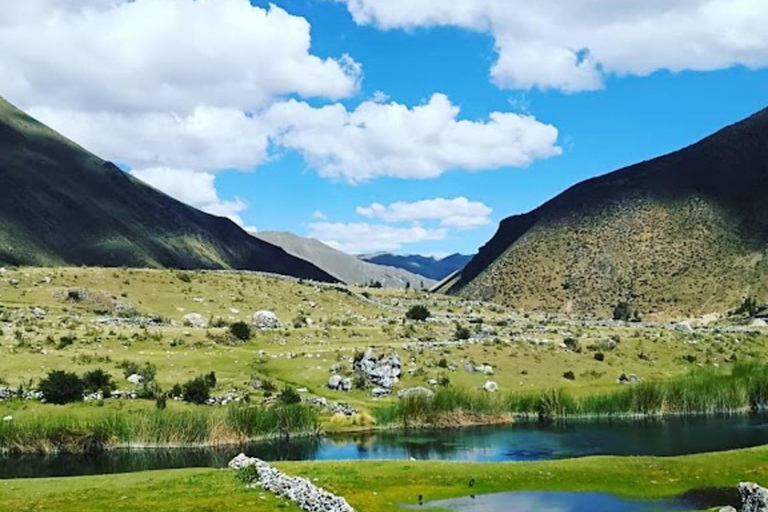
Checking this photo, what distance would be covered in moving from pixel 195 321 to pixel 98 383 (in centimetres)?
3626

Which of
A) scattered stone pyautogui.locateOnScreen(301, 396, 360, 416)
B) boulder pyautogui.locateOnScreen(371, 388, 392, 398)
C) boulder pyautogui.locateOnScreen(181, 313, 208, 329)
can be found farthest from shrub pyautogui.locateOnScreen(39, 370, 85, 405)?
boulder pyautogui.locateOnScreen(181, 313, 208, 329)

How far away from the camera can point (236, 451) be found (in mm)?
57875

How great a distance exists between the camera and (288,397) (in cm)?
6906

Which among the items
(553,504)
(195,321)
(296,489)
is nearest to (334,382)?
(195,321)

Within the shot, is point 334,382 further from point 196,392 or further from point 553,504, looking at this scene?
point 553,504

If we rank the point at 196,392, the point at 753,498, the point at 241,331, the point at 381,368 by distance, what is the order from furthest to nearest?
the point at 241,331
the point at 381,368
the point at 196,392
the point at 753,498

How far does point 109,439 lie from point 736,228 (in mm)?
175209

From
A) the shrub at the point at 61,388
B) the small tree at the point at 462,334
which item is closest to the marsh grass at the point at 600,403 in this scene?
the small tree at the point at 462,334

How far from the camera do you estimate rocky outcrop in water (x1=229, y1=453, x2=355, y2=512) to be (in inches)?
1297

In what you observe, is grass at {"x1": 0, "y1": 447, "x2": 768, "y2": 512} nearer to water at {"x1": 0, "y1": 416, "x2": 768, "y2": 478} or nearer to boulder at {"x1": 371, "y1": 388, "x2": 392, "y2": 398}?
water at {"x1": 0, "y1": 416, "x2": 768, "y2": 478}

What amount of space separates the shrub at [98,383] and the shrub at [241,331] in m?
22.8

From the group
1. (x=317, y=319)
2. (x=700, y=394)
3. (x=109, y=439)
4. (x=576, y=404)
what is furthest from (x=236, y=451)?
(x=317, y=319)

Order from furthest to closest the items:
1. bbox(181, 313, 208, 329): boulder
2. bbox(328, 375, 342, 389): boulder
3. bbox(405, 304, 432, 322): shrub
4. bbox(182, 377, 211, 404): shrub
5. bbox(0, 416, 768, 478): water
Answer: bbox(405, 304, 432, 322): shrub < bbox(181, 313, 208, 329): boulder < bbox(328, 375, 342, 389): boulder < bbox(182, 377, 211, 404): shrub < bbox(0, 416, 768, 478): water

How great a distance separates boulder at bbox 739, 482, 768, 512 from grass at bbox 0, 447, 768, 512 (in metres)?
8.03
